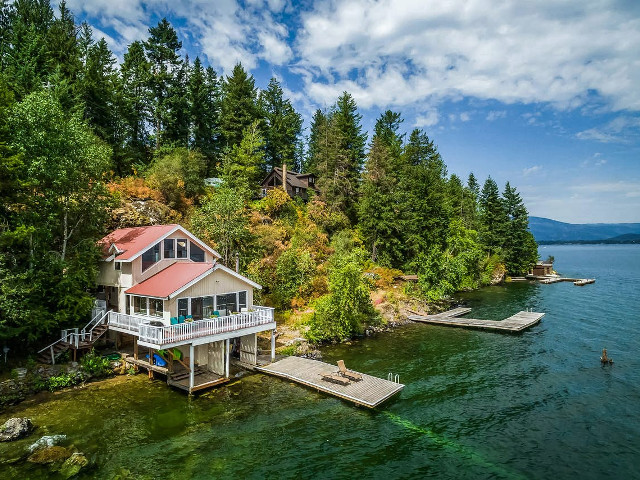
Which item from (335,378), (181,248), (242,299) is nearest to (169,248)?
(181,248)

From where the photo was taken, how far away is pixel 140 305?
23.0 metres

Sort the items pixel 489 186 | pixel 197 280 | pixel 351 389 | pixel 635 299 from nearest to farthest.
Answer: pixel 351 389 → pixel 197 280 → pixel 635 299 → pixel 489 186

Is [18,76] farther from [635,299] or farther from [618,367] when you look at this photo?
[635,299]

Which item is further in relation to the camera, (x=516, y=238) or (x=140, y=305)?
(x=516, y=238)

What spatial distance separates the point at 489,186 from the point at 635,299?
32.5 metres

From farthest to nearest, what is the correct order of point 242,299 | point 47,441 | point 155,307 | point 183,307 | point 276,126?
point 276,126, point 242,299, point 155,307, point 183,307, point 47,441

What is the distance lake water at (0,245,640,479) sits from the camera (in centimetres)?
1385

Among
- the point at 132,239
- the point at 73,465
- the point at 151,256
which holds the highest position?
the point at 132,239

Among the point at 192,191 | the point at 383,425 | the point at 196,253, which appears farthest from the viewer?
the point at 192,191

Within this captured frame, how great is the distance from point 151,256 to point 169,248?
4.25 ft

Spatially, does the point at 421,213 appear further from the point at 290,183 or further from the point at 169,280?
the point at 169,280

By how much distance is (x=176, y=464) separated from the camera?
1373 centimetres

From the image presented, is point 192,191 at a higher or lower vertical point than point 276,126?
lower

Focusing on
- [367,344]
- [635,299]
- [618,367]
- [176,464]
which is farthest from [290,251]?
[635,299]
